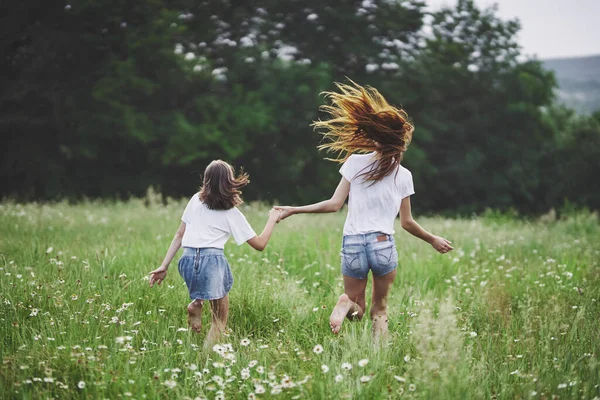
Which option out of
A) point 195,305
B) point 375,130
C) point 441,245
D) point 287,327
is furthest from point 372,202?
point 195,305

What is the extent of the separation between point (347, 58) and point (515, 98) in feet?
32.8

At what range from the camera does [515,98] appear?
28938 mm

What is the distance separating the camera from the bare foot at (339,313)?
3.81 metres

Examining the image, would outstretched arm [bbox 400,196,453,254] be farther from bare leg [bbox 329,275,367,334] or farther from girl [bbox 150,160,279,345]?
girl [bbox 150,160,279,345]

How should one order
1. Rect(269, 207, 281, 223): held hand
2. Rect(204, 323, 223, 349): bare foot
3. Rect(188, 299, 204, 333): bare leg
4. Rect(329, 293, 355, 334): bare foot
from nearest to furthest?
1. Rect(329, 293, 355, 334): bare foot
2. Rect(204, 323, 223, 349): bare foot
3. Rect(188, 299, 204, 333): bare leg
4. Rect(269, 207, 281, 223): held hand

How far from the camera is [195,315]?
→ 13.6 feet

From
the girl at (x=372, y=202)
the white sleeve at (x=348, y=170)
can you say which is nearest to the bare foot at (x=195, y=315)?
the girl at (x=372, y=202)

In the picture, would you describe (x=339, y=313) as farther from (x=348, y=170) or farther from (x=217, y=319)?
(x=348, y=170)

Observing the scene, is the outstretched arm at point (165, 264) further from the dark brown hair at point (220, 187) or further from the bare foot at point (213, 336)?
the bare foot at point (213, 336)

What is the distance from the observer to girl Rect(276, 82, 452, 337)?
3965 mm

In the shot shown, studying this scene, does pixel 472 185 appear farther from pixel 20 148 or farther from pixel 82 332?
pixel 82 332

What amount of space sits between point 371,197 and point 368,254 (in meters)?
0.43

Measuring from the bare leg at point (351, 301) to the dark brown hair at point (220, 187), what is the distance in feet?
3.48

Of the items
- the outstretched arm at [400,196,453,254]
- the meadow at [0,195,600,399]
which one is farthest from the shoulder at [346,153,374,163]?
the meadow at [0,195,600,399]
